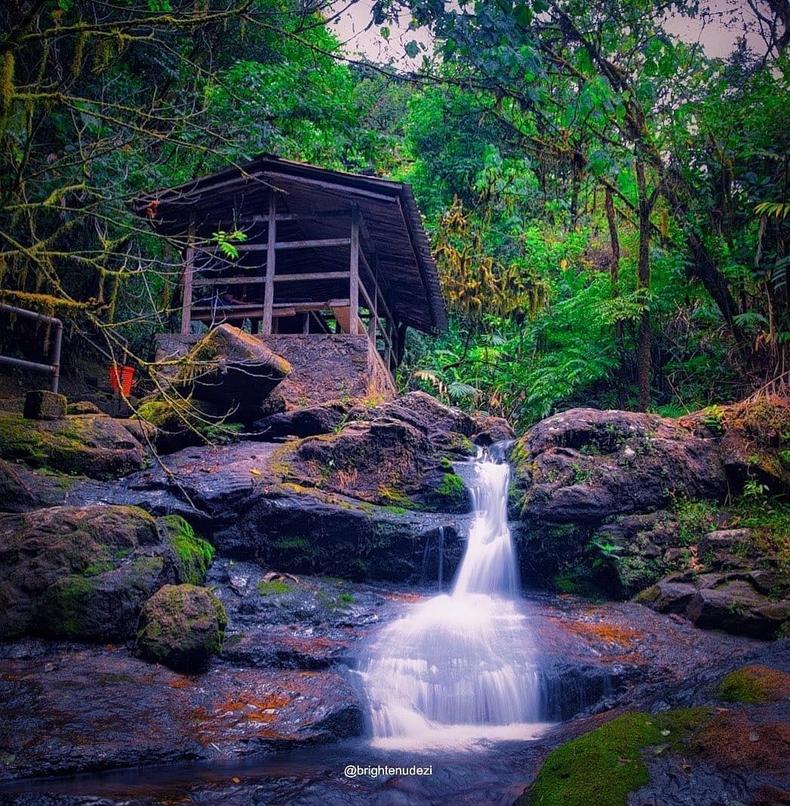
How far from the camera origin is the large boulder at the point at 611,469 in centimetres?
909

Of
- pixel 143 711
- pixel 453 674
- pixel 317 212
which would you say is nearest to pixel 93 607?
pixel 143 711

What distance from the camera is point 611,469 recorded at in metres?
9.41

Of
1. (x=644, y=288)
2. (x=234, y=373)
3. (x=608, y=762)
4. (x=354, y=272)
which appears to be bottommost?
(x=608, y=762)

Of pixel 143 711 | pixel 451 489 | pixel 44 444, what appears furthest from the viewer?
pixel 451 489

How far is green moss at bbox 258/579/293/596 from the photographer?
7.66 m

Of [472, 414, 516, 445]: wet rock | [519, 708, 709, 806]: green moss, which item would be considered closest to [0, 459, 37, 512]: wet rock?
[519, 708, 709, 806]: green moss

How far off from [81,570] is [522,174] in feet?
63.7

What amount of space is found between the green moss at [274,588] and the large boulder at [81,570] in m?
0.94

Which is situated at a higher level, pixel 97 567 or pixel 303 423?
pixel 303 423

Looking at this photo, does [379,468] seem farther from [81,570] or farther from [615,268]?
[615,268]

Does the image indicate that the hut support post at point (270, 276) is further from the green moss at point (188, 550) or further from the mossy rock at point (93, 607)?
the mossy rock at point (93, 607)

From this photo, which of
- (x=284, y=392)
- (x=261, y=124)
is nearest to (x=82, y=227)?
(x=261, y=124)

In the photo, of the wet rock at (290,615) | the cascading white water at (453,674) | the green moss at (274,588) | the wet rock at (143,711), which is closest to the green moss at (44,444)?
the wet rock at (290,615)

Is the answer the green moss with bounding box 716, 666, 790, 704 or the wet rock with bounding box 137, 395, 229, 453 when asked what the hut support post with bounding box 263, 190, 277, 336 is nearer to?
the wet rock with bounding box 137, 395, 229, 453
